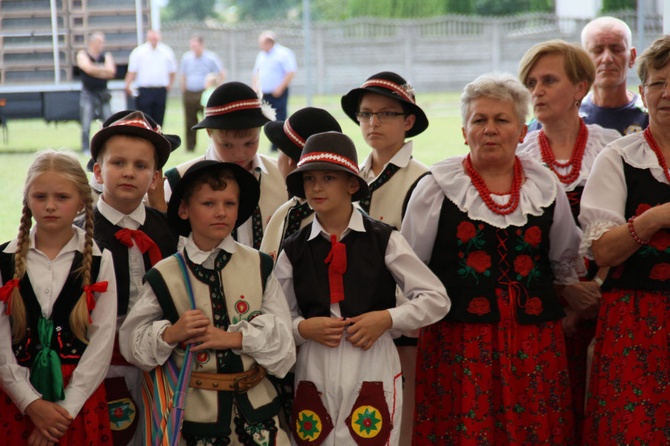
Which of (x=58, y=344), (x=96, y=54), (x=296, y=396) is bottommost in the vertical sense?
(x=296, y=396)

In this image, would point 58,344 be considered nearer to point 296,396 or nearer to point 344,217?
point 296,396

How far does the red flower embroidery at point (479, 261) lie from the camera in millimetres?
3336

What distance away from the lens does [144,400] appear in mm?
3172

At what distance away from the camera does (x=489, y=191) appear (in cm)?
340

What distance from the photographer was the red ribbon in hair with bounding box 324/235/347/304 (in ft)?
10.5

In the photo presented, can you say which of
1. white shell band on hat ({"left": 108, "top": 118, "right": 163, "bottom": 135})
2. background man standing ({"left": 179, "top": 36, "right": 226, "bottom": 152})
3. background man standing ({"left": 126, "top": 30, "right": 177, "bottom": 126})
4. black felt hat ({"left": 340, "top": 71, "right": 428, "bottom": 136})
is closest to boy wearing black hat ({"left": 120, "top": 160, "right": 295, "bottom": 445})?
white shell band on hat ({"left": 108, "top": 118, "right": 163, "bottom": 135})

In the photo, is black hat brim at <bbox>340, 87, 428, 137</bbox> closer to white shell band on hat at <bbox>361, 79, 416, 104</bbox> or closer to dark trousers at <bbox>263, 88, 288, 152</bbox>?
white shell band on hat at <bbox>361, 79, 416, 104</bbox>

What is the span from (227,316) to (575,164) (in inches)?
65.9

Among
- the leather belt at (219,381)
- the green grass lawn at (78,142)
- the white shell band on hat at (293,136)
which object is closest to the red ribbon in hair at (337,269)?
the leather belt at (219,381)

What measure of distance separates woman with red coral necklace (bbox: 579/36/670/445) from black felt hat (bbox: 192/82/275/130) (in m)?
1.48

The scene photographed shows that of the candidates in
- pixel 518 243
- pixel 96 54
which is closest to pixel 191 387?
pixel 518 243

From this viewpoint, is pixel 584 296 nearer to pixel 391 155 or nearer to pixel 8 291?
pixel 391 155

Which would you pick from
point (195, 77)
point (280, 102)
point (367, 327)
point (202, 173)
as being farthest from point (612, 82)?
point (195, 77)

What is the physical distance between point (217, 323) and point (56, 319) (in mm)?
558
